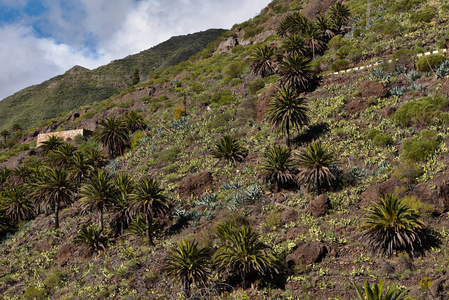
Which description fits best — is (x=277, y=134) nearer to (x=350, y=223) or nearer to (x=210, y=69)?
(x=350, y=223)

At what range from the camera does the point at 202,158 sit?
37.7m

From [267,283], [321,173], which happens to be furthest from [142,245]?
[321,173]

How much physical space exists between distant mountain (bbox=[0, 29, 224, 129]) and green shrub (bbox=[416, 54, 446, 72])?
9940 centimetres

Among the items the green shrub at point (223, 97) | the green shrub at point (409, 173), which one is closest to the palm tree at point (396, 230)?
the green shrub at point (409, 173)

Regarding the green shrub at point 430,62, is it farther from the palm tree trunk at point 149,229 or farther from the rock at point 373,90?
the palm tree trunk at point 149,229

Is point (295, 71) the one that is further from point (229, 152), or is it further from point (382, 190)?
point (382, 190)

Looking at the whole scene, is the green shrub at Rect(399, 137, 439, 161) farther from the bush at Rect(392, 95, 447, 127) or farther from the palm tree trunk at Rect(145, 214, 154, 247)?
the palm tree trunk at Rect(145, 214, 154, 247)

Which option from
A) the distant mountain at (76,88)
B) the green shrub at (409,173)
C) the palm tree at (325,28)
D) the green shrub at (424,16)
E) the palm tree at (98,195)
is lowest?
the green shrub at (409,173)

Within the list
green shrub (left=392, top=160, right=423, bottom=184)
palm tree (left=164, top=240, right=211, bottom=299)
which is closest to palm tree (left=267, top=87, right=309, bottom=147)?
green shrub (left=392, top=160, right=423, bottom=184)

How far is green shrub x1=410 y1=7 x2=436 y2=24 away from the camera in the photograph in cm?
3992

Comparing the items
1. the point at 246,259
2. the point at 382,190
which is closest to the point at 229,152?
the point at 382,190

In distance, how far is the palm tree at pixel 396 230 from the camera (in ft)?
49.9

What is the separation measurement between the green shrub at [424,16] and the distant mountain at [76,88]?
9541cm

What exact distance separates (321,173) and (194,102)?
38945 millimetres
